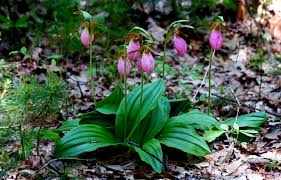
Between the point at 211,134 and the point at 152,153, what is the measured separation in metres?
0.48

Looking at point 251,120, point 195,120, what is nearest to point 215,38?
point 195,120

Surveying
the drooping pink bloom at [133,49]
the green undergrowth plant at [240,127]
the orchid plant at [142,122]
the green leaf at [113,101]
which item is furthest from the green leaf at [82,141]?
the green undergrowth plant at [240,127]

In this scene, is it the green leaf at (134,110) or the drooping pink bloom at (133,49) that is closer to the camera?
the drooping pink bloom at (133,49)

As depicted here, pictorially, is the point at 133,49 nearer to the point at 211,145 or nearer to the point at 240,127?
the point at 211,145

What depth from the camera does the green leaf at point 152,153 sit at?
2398mm

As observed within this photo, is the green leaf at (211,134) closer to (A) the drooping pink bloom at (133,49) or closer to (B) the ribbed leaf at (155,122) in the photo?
(B) the ribbed leaf at (155,122)

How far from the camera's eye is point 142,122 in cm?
269

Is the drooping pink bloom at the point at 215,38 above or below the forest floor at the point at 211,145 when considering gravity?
above

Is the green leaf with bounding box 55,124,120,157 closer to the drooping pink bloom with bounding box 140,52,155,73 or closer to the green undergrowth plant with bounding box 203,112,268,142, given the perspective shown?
the drooping pink bloom with bounding box 140,52,155,73

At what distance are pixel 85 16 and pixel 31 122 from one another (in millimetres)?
706

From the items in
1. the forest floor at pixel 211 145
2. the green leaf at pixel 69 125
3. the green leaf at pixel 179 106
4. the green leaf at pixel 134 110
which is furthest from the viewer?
the green leaf at pixel 179 106

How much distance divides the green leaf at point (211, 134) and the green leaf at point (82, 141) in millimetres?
565

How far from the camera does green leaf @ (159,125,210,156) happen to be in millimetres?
2514

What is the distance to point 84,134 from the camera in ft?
8.35
